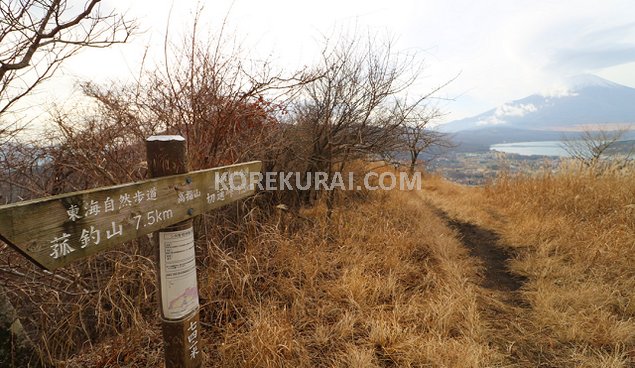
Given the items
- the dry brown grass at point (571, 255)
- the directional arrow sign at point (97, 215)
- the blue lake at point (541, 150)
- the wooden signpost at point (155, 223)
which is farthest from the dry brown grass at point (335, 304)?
the blue lake at point (541, 150)

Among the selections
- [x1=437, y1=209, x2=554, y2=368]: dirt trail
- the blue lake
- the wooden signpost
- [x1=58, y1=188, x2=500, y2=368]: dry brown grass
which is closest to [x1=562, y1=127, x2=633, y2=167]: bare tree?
the blue lake

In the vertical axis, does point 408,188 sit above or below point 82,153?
below

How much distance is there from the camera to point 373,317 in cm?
255

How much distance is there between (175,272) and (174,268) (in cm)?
2

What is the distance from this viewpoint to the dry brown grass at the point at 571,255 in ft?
7.66

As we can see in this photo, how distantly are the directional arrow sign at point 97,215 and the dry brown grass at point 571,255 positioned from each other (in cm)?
253

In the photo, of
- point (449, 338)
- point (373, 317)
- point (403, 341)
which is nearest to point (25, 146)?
→ point (373, 317)

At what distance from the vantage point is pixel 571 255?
3844 mm

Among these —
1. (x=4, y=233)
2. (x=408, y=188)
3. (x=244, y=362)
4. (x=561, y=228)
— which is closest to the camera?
(x=4, y=233)

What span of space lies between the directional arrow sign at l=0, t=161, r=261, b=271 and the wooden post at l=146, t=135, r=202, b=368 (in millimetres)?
81

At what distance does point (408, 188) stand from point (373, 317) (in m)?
5.87

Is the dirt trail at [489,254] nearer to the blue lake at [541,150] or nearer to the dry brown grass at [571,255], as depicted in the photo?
the dry brown grass at [571,255]

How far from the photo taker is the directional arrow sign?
35.7 inches

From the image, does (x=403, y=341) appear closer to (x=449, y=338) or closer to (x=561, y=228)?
(x=449, y=338)
